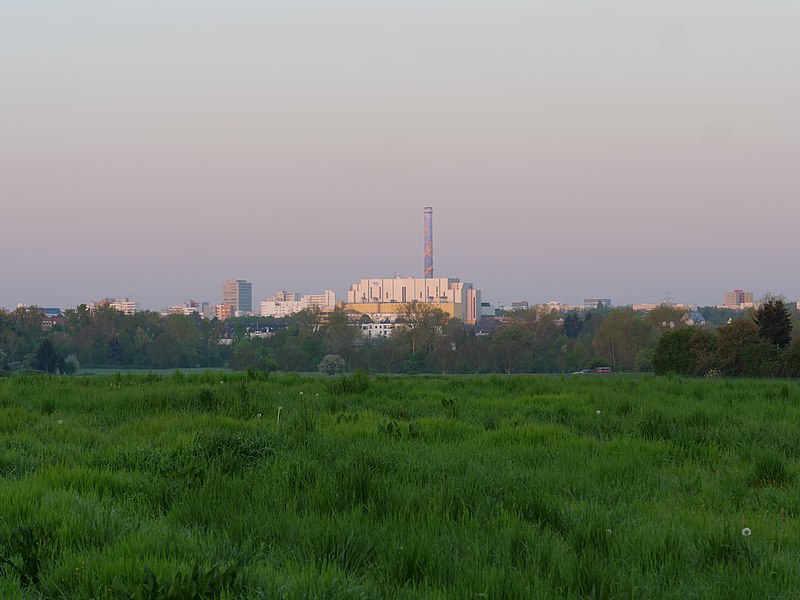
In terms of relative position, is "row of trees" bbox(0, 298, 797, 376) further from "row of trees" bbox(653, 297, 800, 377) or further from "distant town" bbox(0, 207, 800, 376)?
"row of trees" bbox(653, 297, 800, 377)

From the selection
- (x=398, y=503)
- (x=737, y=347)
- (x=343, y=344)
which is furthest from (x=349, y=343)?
(x=398, y=503)

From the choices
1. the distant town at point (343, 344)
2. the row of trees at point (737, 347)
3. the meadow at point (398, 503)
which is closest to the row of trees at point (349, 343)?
the distant town at point (343, 344)

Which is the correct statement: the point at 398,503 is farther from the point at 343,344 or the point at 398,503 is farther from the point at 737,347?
the point at 343,344

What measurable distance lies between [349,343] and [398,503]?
135 m

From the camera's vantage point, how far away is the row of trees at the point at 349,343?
113 meters

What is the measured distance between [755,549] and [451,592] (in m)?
1.99

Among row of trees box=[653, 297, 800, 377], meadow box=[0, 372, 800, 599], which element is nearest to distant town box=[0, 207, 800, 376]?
row of trees box=[653, 297, 800, 377]

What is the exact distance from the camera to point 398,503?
5035 millimetres

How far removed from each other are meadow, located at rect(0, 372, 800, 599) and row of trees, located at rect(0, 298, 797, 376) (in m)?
83.3

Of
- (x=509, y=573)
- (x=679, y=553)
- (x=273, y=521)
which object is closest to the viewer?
(x=509, y=573)

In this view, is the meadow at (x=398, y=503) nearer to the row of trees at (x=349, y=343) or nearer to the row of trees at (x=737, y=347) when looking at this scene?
the row of trees at (x=737, y=347)

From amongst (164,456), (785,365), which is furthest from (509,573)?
(785,365)

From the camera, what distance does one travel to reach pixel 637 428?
8617 millimetres

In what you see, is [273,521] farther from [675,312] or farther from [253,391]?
[675,312]
